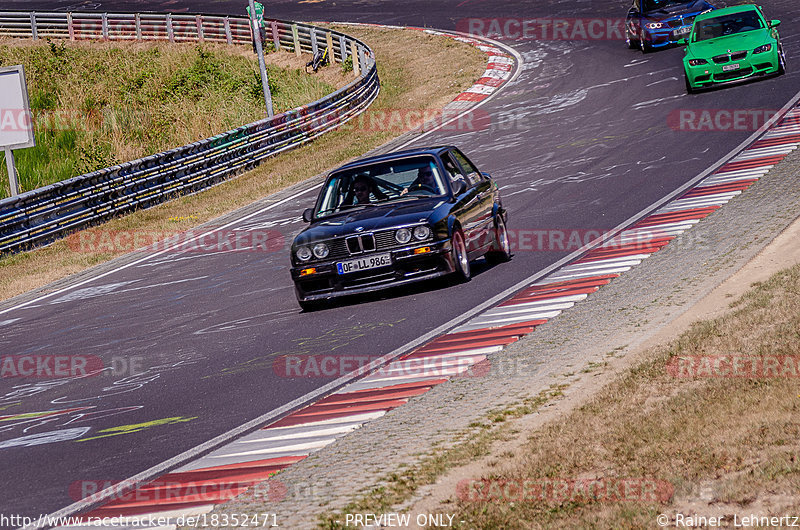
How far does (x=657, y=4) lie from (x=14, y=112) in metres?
17.6

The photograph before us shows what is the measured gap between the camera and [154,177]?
77.0ft

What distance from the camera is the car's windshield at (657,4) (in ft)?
98.0

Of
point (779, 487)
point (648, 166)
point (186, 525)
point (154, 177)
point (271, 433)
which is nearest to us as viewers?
point (779, 487)

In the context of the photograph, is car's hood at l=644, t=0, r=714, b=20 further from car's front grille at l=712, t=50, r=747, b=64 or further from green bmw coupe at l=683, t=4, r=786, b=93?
car's front grille at l=712, t=50, r=747, b=64

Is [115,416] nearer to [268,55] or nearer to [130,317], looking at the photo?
[130,317]

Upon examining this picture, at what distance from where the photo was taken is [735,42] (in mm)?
23328

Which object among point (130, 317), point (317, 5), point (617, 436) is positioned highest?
point (317, 5)

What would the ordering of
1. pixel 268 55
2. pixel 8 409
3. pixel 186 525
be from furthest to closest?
pixel 268 55
pixel 8 409
pixel 186 525

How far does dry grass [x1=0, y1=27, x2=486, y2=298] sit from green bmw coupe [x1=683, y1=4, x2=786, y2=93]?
7745mm

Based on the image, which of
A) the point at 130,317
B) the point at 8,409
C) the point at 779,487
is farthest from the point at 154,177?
the point at 779,487

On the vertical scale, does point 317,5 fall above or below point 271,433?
above

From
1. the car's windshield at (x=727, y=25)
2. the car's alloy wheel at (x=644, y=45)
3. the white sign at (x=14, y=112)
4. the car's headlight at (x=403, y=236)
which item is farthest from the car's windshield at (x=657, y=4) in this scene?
the car's headlight at (x=403, y=236)

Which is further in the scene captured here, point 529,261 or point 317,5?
point 317,5

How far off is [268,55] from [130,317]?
31867mm
